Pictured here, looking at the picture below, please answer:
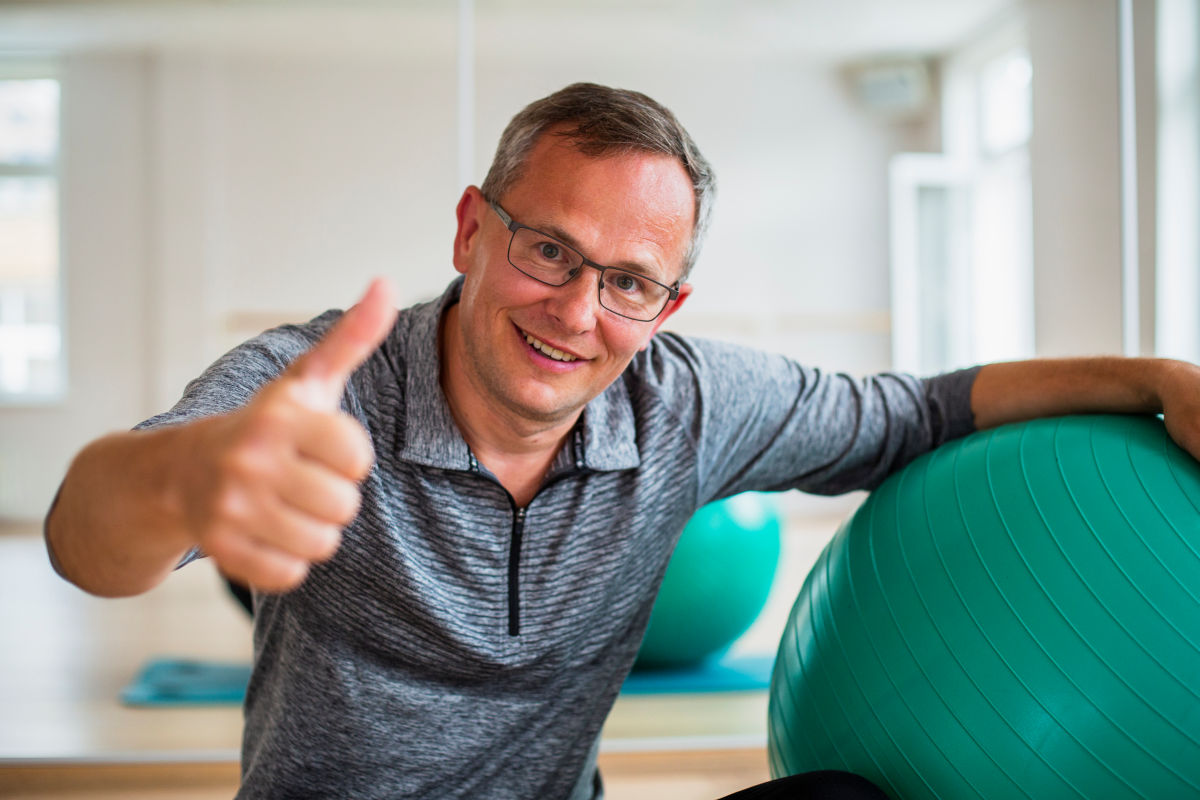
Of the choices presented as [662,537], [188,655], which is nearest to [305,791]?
[662,537]

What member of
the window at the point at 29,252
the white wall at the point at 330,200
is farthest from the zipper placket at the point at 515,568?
the window at the point at 29,252

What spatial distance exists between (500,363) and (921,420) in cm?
64

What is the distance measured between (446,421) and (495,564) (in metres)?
0.19

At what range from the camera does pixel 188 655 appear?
9.99 feet

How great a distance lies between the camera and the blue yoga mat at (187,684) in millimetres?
2498

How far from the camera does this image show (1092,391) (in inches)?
47.0

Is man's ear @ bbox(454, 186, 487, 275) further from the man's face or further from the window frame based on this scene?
the window frame

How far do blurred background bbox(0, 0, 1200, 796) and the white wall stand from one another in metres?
0.02

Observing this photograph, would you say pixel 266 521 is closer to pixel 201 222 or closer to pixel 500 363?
pixel 500 363

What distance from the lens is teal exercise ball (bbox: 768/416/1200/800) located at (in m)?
0.92

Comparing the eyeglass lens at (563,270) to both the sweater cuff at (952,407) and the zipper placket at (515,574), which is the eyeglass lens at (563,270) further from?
the sweater cuff at (952,407)

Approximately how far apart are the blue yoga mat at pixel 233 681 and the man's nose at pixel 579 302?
61.5 inches

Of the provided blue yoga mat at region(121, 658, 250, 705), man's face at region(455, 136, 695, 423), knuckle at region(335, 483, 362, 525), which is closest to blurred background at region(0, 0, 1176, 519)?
blue yoga mat at region(121, 658, 250, 705)

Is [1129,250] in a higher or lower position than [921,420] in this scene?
higher
